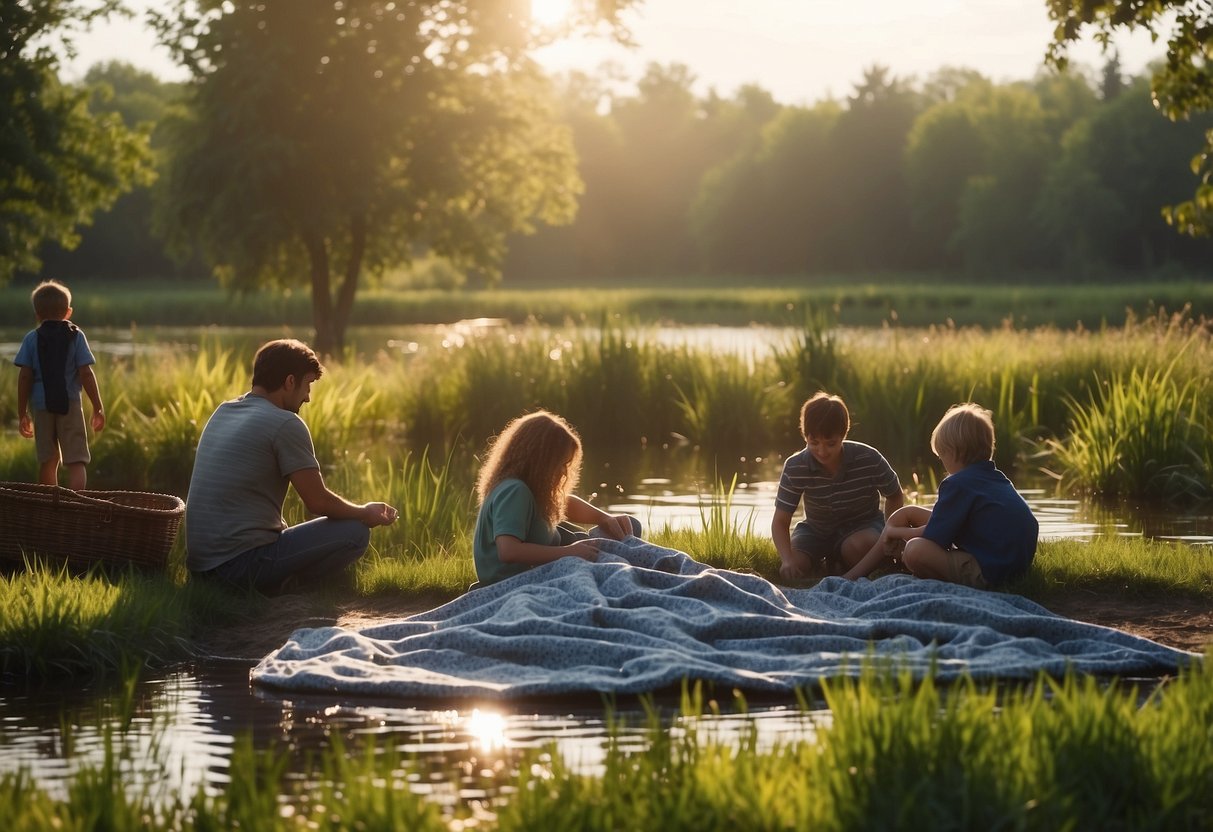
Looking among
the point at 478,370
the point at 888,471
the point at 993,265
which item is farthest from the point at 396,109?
the point at 993,265

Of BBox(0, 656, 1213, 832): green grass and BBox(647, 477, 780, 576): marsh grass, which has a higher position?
BBox(0, 656, 1213, 832): green grass

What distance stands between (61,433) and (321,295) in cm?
1762

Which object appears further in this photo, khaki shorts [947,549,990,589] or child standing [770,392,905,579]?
child standing [770,392,905,579]

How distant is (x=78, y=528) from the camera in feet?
22.8

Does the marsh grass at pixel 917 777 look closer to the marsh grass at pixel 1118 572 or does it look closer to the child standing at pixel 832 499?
the marsh grass at pixel 1118 572

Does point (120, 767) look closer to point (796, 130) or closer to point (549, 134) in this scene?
point (549, 134)

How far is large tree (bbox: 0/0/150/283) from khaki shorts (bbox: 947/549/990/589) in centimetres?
1535

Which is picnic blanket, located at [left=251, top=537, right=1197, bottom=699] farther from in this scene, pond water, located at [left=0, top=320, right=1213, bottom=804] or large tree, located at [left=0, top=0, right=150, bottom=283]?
large tree, located at [left=0, top=0, right=150, bottom=283]

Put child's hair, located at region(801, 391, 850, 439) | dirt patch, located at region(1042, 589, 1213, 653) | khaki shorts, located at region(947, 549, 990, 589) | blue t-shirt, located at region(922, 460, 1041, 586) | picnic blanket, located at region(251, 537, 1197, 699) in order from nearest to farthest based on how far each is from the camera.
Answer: picnic blanket, located at region(251, 537, 1197, 699) < dirt patch, located at region(1042, 589, 1213, 653) < blue t-shirt, located at region(922, 460, 1041, 586) < khaki shorts, located at region(947, 549, 990, 589) < child's hair, located at region(801, 391, 850, 439)

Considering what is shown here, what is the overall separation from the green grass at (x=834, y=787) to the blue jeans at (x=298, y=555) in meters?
2.99

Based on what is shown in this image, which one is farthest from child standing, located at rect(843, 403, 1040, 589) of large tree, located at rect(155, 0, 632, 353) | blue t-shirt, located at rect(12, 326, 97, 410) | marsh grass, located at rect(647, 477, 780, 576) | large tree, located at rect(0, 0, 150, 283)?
large tree, located at rect(155, 0, 632, 353)

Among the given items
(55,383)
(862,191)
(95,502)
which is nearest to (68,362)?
(55,383)

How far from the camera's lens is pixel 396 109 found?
2578cm

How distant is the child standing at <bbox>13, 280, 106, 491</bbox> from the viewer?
9.23 m
